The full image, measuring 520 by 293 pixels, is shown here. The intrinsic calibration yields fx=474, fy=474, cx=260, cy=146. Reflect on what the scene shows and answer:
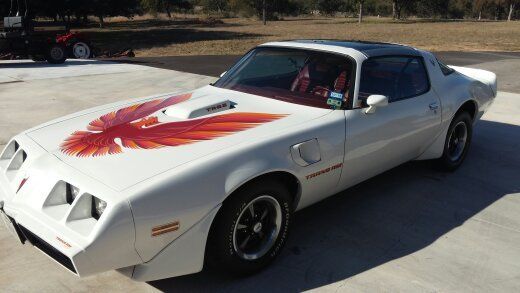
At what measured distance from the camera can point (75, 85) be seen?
33.8 feet

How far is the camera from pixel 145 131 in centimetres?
325

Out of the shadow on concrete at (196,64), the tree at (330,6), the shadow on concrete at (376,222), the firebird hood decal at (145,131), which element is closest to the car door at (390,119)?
the shadow on concrete at (376,222)

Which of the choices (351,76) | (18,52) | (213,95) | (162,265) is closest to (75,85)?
(18,52)

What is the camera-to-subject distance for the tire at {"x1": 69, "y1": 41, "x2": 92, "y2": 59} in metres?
15.7

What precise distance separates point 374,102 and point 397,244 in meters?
1.10

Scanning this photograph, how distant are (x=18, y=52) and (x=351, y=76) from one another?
1265 centimetres

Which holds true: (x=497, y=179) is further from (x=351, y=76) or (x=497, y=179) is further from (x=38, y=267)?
(x=38, y=267)

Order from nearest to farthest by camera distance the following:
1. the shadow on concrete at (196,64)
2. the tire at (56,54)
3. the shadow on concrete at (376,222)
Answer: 1. the shadow on concrete at (376,222)
2. the shadow on concrete at (196,64)
3. the tire at (56,54)

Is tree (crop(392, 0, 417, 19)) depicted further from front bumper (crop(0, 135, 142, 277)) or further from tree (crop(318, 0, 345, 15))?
front bumper (crop(0, 135, 142, 277))

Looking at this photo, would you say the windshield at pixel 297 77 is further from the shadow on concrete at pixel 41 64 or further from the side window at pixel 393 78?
the shadow on concrete at pixel 41 64

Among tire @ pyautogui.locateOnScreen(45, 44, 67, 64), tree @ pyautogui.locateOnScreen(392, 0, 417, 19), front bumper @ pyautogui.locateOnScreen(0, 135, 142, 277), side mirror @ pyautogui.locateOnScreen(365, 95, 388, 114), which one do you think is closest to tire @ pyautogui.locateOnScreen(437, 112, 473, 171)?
side mirror @ pyautogui.locateOnScreen(365, 95, 388, 114)

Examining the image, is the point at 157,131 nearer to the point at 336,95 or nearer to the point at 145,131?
the point at 145,131

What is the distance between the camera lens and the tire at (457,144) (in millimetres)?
5023

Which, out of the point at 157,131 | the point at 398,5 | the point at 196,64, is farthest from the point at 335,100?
the point at 398,5
